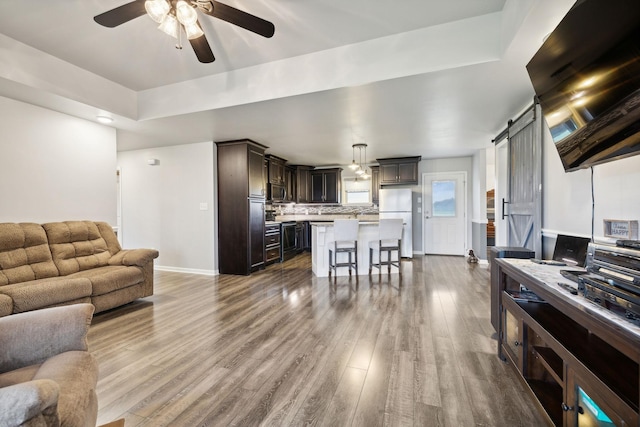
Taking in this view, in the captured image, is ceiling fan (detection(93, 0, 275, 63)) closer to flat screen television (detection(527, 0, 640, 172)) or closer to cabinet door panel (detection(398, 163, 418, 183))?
flat screen television (detection(527, 0, 640, 172))

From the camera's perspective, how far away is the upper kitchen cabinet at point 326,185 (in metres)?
7.45

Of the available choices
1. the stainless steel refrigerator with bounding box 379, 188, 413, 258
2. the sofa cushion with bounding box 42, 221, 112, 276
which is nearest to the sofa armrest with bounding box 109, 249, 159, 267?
the sofa cushion with bounding box 42, 221, 112, 276

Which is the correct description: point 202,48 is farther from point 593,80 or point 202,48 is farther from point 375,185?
point 375,185

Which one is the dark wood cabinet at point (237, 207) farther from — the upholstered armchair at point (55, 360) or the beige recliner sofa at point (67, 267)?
the upholstered armchair at point (55, 360)

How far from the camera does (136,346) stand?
2.24 meters

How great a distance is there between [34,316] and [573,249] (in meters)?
3.11

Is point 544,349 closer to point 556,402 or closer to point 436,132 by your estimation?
point 556,402

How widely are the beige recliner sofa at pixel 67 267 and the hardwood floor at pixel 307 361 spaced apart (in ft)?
1.02

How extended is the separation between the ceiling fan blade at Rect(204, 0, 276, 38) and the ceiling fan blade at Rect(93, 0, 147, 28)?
41cm

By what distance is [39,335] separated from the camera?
3.89 ft

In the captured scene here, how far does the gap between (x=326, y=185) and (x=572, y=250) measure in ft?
19.7

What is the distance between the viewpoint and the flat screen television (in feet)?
3.46

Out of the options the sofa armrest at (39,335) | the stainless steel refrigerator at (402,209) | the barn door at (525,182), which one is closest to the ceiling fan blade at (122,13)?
the sofa armrest at (39,335)

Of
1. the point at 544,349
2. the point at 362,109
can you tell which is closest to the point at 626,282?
the point at 544,349
